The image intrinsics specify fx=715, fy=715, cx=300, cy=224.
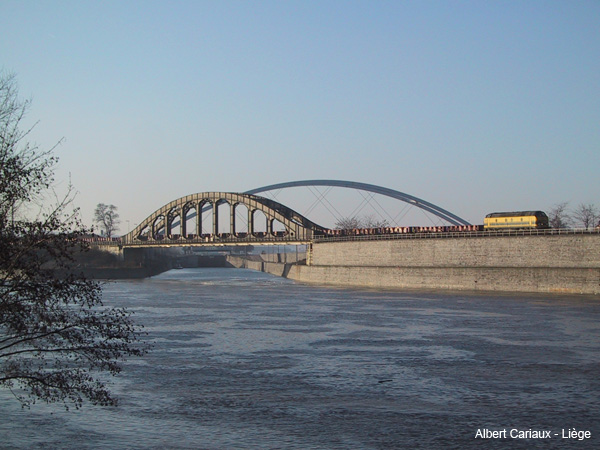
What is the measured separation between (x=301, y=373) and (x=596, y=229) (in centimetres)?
4555

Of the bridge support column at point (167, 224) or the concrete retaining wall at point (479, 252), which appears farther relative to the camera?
the bridge support column at point (167, 224)

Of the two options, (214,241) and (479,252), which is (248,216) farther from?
(479,252)

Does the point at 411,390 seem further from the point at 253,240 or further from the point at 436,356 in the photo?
the point at 253,240

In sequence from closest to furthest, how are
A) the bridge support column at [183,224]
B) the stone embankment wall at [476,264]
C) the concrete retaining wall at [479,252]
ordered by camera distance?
the stone embankment wall at [476,264], the concrete retaining wall at [479,252], the bridge support column at [183,224]

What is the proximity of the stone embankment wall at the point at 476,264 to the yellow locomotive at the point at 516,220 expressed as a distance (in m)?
6.92

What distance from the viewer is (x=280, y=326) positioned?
4284cm

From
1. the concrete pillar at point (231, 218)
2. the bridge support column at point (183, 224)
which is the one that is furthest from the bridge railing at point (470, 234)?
the bridge support column at point (183, 224)

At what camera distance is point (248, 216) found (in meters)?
122

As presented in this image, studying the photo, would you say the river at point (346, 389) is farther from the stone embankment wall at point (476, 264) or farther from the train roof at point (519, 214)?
the train roof at point (519, 214)

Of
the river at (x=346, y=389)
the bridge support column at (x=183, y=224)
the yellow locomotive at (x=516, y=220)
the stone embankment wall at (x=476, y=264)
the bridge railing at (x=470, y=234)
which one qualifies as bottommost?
the river at (x=346, y=389)

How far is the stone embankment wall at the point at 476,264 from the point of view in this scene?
6154cm

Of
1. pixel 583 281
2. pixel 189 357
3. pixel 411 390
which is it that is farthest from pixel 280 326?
pixel 583 281

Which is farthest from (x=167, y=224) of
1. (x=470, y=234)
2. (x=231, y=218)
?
(x=470, y=234)

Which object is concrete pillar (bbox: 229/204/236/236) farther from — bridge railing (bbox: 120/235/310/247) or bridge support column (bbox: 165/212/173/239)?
bridge support column (bbox: 165/212/173/239)
